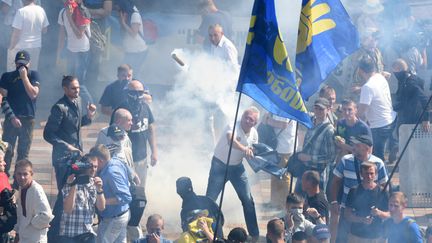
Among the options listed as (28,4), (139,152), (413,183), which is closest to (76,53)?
(28,4)

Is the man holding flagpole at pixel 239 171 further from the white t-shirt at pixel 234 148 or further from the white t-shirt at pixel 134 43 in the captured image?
the white t-shirt at pixel 134 43

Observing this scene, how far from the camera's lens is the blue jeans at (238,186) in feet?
44.2

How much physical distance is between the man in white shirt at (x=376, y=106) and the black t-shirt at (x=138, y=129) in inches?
108

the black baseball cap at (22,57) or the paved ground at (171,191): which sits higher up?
the black baseball cap at (22,57)

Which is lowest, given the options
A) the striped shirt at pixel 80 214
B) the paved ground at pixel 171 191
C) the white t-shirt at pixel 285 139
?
the paved ground at pixel 171 191

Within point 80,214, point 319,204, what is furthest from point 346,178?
point 80,214

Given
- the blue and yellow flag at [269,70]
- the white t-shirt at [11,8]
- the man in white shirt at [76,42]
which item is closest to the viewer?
the blue and yellow flag at [269,70]

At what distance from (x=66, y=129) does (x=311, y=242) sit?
3.36m

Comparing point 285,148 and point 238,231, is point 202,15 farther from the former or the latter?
point 238,231

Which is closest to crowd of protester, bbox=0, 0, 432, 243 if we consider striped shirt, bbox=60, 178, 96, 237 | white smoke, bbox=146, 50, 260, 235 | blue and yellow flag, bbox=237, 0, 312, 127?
striped shirt, bbox=60, 178, 96, 237

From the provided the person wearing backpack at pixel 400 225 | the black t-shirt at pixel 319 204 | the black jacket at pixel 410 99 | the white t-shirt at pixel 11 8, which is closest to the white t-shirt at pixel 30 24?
the white t-shirt at pixel 11 8

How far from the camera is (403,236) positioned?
1162cm

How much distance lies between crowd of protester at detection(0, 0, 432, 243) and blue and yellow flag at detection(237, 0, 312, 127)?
2.42 feet

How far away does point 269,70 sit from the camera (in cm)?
1095
